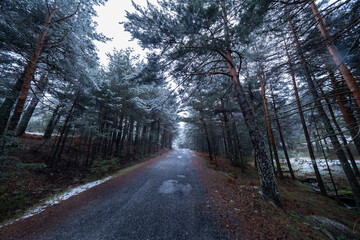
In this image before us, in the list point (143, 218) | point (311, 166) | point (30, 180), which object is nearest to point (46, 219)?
point (143, 218)

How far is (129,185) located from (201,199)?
3.58m

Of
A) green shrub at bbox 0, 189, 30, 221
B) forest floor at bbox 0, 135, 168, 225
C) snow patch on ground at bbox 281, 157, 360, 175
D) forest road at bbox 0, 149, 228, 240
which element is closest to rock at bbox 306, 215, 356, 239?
snow patch on ground at bbox 281, 157, 360, 175

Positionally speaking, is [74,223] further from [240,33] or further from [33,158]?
[33,158]

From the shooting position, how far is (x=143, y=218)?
3.52m

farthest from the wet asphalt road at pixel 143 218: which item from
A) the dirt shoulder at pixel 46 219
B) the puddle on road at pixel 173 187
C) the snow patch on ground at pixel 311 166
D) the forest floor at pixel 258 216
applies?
the snow patch on ground at pixel 311 166

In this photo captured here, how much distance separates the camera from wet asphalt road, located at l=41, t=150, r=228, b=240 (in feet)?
9.71

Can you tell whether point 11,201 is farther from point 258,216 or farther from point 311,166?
point 311,166

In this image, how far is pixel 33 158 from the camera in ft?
26.8

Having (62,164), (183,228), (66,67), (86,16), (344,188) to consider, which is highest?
(86,16)

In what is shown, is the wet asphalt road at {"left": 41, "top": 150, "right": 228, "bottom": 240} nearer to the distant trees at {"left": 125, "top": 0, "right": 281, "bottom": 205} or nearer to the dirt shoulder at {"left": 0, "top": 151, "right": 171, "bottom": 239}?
the dirt shoulder at {"left": 0, "top": 151, "right": 171, "bottom": 239}

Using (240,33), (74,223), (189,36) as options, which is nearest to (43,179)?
(74,223)

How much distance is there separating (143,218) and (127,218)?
1.53 feet

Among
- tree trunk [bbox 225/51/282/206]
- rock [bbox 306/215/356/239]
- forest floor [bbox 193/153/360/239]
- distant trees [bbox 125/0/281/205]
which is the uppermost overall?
distant trees [bbox 125/0/281/205]

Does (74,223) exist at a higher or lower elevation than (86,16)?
lower
